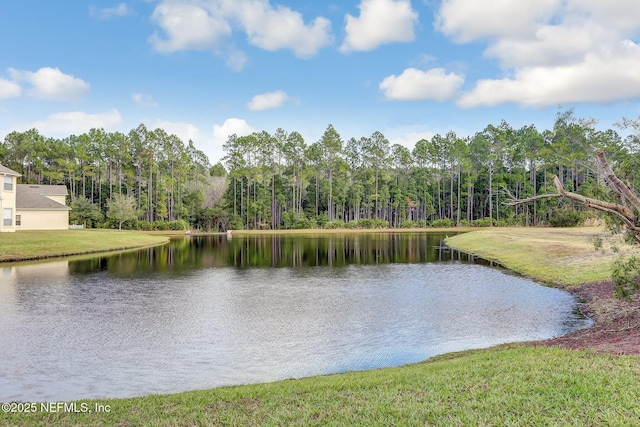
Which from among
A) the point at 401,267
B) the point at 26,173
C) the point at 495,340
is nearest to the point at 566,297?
the point at 495,340

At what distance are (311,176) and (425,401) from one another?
81.5m

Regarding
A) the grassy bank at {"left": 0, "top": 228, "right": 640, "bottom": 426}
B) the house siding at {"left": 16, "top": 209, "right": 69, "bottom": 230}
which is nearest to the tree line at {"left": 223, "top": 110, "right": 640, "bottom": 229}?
the house siding at {"left": 16, "top": 209, "right": 69, "bottom": 230}

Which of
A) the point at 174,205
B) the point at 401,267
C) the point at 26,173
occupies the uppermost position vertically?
the point at 26,173

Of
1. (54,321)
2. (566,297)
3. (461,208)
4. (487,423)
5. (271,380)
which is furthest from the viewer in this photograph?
(461,208)

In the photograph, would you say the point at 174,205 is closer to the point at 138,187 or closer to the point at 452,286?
the point at 138,187

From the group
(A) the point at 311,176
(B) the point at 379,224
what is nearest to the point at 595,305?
(B) the point at 379,224

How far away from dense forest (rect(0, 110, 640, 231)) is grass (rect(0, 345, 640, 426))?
62823 mm

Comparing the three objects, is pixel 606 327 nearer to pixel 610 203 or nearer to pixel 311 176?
pixel 610 203

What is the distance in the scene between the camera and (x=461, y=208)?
8938 centimetres

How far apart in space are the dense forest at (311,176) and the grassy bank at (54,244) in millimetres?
24212

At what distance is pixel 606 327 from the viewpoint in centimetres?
1121

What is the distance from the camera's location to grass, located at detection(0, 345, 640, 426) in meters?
5.27

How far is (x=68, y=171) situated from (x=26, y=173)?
9.62m

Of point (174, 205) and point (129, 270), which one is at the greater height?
point (174, 205)
